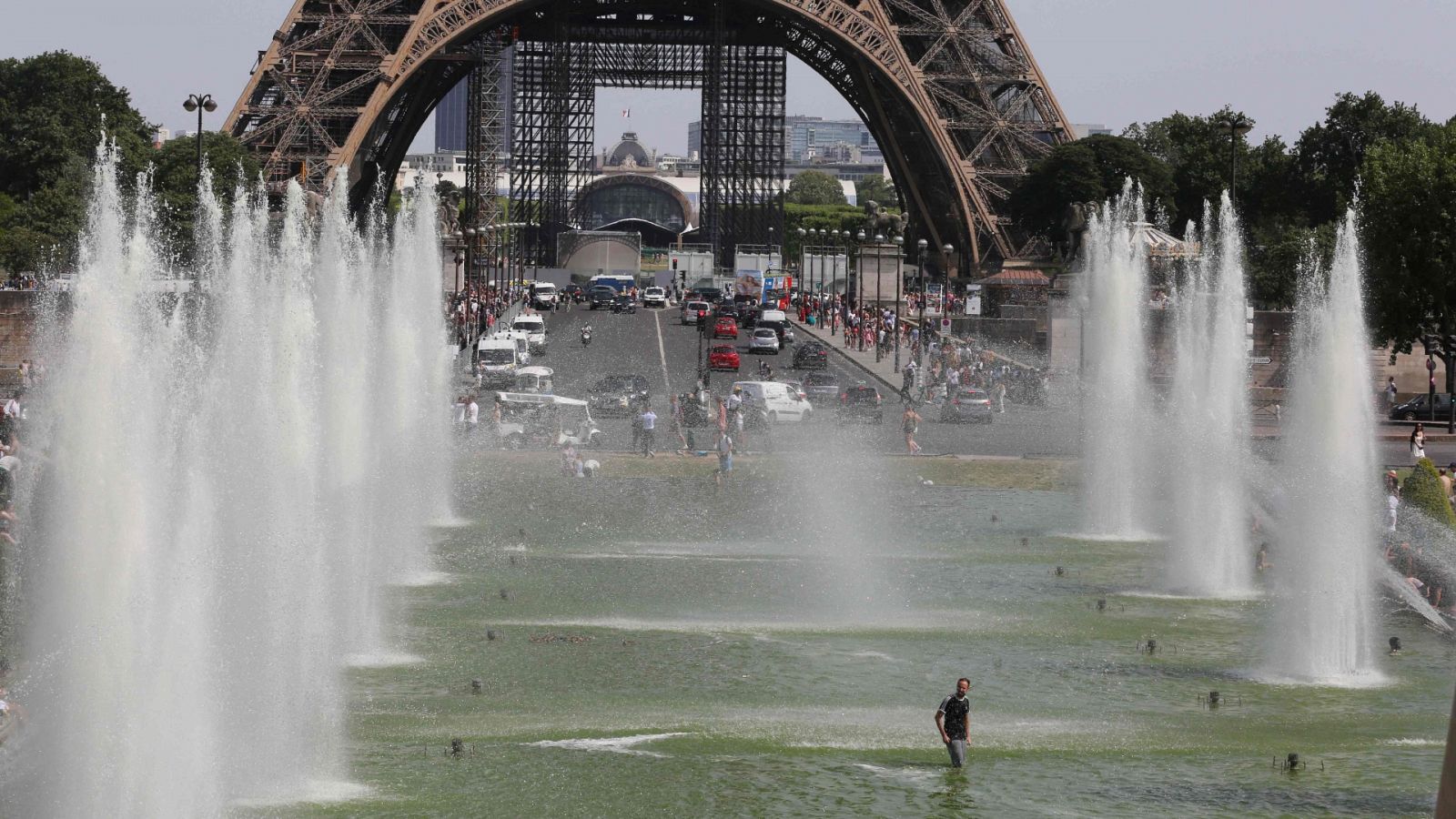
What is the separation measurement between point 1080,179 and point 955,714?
2939 inches

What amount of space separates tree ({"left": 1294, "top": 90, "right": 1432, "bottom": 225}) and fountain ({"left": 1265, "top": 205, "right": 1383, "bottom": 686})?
2820 inches

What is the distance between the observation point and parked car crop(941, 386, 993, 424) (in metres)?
52.4

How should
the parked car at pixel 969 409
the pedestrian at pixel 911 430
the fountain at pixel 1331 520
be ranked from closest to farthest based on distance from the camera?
the fountain at pixel 1331 520 → the pedestrian at pixel 911 430 → the parked car at pixel 969 409

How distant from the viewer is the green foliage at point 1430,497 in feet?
88.9

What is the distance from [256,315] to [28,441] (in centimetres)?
1190

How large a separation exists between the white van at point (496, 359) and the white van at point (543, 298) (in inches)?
1402

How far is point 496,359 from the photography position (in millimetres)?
58562

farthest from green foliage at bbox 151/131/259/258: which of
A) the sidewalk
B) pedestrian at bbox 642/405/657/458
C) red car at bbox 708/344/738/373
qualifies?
pedestrian at bbox 642/405/657/458

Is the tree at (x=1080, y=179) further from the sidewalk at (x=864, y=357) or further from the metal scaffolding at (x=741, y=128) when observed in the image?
the metal scaffolding at (x=741, y=128)

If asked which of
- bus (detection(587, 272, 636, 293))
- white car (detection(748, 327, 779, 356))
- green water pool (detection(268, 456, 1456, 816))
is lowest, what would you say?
green water pool (detection(268, 456, 1456, 816))

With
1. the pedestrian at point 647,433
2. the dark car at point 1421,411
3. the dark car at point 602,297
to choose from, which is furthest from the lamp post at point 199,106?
the dark car at point 602,297

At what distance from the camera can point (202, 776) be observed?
49.8ft

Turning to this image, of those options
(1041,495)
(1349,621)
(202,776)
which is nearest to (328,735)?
(202,776)

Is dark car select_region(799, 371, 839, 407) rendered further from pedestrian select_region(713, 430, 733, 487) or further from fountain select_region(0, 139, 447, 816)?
fountain select_region(0, 139, 447, 816)
